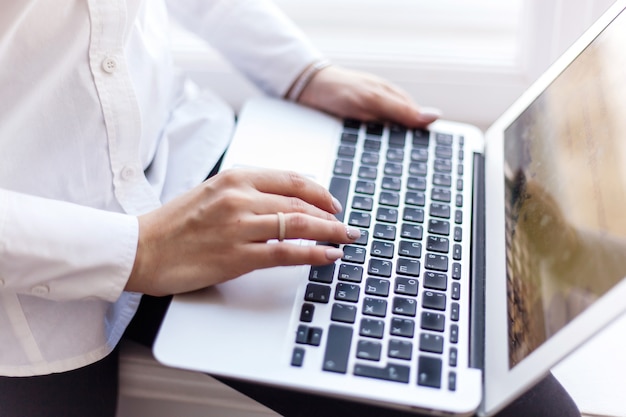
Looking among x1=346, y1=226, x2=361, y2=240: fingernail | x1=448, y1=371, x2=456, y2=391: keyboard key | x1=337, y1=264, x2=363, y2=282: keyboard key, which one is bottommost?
x1=448, y1=371, x2=456, y2=391: keyboard key

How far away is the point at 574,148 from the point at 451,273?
0.16m

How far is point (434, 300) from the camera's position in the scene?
0.60 m

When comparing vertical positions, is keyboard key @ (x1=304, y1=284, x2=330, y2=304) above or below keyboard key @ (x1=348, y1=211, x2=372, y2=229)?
below

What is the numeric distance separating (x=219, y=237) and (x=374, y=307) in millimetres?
139

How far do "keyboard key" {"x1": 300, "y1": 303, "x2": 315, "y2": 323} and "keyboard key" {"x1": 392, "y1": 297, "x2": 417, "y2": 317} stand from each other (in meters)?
0.07

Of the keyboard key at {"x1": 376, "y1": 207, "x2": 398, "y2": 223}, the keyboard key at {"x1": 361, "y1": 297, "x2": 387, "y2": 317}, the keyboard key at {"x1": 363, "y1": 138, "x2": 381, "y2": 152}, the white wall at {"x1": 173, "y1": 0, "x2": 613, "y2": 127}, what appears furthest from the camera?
the white wall at {"x1": 173, "y1": 0, "x2": 613, "y2": 127}

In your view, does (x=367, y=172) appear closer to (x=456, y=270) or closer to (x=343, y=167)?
(x=343, y=167)

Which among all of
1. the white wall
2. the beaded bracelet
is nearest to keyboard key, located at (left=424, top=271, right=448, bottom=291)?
the beaded bracelet

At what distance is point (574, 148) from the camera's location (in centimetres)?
64

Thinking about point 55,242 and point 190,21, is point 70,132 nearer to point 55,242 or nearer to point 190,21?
point 55,242

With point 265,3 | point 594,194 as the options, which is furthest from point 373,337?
point 265,3

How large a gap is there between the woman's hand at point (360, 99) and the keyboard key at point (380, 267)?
239mm

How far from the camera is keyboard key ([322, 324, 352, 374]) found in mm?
538

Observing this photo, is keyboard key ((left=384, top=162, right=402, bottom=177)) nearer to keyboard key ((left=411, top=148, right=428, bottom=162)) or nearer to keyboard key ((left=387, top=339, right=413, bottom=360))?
keyboard key ((left=411, top=148, right=428, bottom=162))
